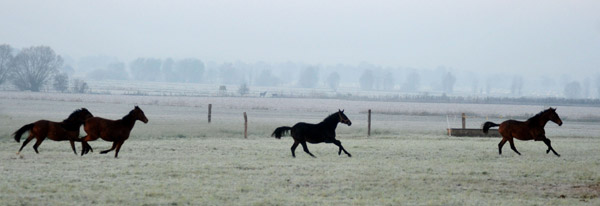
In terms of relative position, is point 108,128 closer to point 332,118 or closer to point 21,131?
point 21,131

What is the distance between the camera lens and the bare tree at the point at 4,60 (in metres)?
111

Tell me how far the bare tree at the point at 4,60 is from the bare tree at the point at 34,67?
1.58m

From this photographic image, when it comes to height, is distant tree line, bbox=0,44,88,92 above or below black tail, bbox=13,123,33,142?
above

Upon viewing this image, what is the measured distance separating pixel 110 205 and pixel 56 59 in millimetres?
116298

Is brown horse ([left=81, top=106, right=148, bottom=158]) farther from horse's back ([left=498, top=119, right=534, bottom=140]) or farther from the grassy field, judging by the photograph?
Result: horse's back ([left=498, top=119, right=534, bottom=140])

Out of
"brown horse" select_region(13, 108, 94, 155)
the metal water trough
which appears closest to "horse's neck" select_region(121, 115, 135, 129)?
"brown horse" select_region(13, 108, 94, 155)

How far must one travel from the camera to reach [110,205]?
10.1m

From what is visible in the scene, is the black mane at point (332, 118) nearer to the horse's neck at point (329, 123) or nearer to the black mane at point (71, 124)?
the horse's neck at point (329, 123)

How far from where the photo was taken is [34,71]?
11069 centimetres

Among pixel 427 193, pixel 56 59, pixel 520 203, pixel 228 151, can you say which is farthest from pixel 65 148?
pixel 56 59

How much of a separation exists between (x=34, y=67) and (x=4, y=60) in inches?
406

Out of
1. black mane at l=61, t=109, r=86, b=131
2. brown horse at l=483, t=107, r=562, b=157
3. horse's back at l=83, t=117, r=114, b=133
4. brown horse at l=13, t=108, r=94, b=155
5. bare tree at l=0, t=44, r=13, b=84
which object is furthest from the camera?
bare tree at l=0, t=44, r=13, b=84

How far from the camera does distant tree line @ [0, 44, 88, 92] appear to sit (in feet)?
354

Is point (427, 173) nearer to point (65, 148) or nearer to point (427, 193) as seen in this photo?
point (427, 193)
